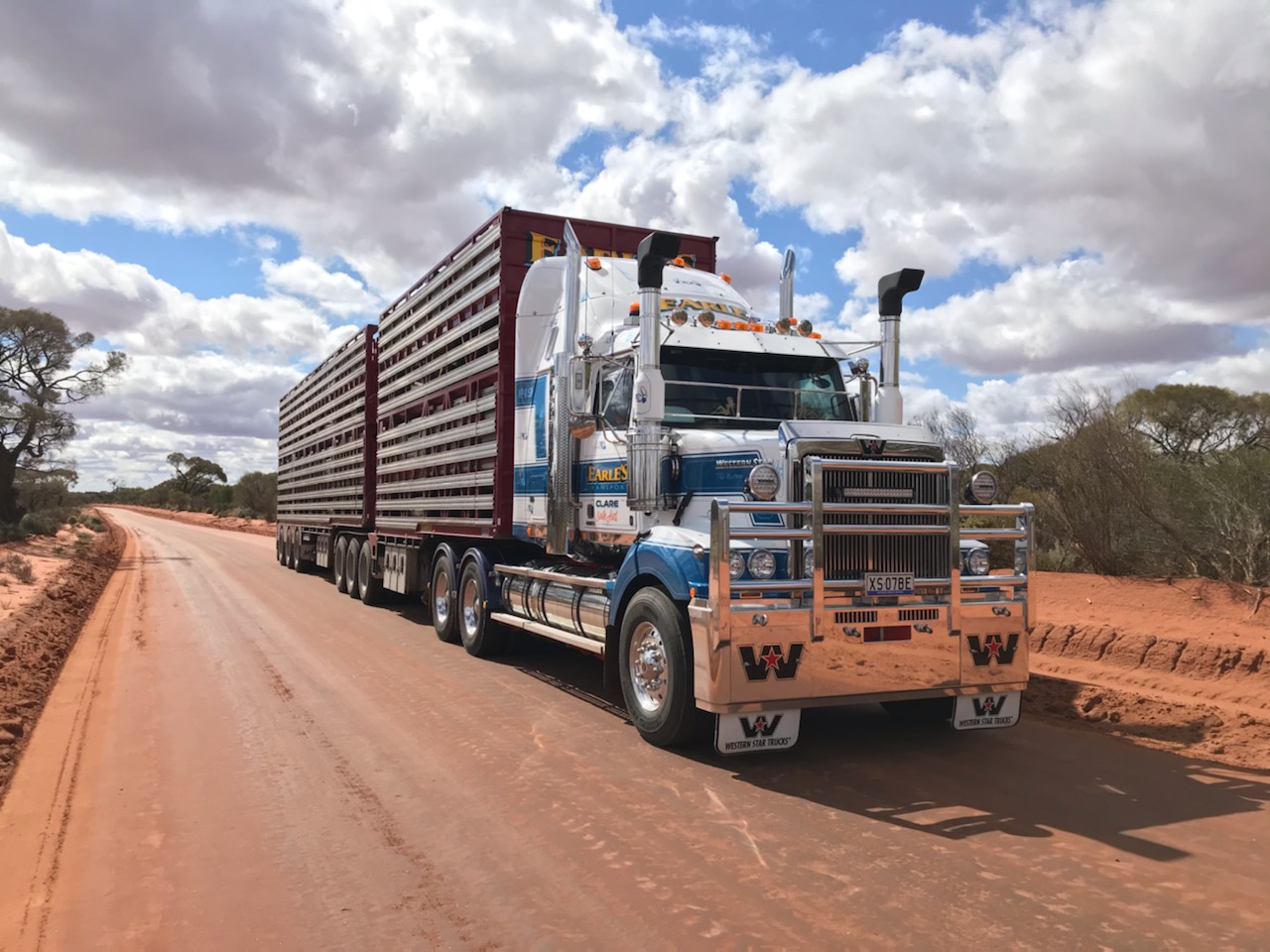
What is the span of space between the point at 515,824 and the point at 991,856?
7.80ft

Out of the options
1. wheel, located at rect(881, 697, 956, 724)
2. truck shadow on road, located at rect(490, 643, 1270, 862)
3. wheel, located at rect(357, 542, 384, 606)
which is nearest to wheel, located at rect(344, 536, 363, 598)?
wheel, located at rect(357, 542, 384, 606)

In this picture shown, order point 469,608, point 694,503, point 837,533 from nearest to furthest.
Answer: point 837,533 → point 694,503 → point 469,608

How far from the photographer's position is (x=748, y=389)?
25.1ft

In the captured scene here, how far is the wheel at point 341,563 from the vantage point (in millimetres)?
17391

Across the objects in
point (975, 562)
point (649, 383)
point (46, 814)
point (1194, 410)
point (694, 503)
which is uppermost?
point (1194, 410)

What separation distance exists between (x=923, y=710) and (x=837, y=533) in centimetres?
204

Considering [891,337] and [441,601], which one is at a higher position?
[891,337]

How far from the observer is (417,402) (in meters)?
13.2

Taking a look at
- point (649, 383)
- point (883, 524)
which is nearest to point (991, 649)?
point (883, 524)

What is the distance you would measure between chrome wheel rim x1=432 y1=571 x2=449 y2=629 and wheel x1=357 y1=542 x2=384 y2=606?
3611 mm

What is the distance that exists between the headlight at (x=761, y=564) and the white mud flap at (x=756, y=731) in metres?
0.86

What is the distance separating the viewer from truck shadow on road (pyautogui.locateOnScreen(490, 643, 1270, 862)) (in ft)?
16.3

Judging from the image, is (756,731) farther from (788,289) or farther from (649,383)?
(788,289)

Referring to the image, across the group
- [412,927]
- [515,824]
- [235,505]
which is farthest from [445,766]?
[235,505]
